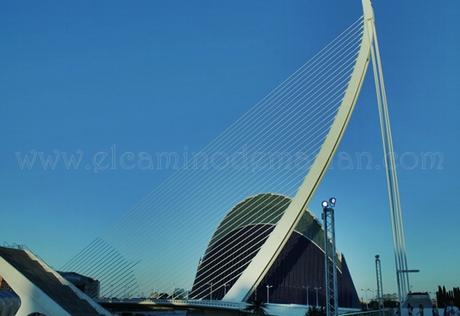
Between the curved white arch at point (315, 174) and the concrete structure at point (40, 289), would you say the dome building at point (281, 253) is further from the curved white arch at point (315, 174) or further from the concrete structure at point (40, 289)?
the concrete structure at point (40, 289)

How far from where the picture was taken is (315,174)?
114 ft

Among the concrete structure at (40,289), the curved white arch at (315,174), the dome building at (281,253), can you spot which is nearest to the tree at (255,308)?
the curved white arch at (315,174)

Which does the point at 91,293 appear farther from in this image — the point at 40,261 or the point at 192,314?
the point at 40,261

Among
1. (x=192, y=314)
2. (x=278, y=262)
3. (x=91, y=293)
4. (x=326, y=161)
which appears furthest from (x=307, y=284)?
(x=326, y=161)

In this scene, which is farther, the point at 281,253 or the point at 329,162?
the point at 281,253

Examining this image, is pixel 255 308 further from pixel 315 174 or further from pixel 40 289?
pixel 40 289

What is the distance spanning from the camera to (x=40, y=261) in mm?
38312

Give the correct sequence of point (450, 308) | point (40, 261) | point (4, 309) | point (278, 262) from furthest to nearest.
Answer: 1. point (278, 262)
2. point (40, 261)
3. point (4, 309)
4. point (450, 308)

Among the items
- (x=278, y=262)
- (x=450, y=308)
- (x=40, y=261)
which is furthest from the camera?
(x=278, y=262)

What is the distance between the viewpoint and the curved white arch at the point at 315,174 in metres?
32.1

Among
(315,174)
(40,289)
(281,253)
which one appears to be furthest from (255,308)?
(281,253)

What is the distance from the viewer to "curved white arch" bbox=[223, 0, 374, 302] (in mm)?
32062

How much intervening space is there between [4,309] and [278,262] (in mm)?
42811

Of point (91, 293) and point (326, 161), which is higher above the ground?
point (326, 161)
